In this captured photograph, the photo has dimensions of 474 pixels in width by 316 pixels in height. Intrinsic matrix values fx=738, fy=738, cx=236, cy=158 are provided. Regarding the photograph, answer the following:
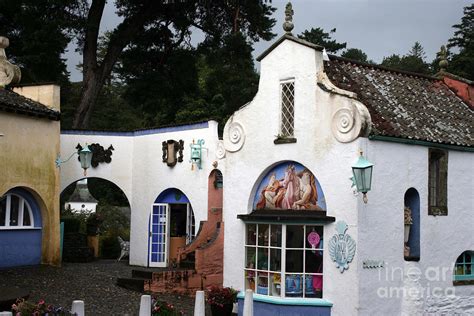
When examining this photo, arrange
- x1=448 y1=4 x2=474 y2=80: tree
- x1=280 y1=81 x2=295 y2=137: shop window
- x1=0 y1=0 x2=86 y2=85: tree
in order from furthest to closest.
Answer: x1=448 y1=4 x2=474 y2=80: tree → x1=0 y1=0 x2=86 y2=85: tree → x1=280 y1=81 x2=295 y2=137: shop window

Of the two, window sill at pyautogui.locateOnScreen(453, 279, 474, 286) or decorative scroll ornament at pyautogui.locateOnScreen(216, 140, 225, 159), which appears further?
decorative scroll ornament at pyautogui.locateOnScreen(216, 140, 225, 159)

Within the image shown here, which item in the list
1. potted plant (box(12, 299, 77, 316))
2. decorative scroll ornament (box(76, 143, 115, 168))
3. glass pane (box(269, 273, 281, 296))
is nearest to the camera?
potted plant (box(12, 299, 77, 316))

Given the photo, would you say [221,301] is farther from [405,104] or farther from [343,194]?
[405,104]

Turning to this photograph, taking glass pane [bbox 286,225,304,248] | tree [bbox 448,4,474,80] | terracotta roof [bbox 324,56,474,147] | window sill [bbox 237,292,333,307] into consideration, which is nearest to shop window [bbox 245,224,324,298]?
glass pane [bbox 286,225,304,248]

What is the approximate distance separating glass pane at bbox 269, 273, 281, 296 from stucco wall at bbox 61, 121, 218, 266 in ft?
20.5

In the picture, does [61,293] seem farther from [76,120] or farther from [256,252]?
[76,120]

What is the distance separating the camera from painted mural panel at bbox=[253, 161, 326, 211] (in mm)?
16484

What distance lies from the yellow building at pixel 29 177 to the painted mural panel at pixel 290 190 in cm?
724

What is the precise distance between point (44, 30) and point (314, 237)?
679 inches

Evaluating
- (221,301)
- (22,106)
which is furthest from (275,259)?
(22,106)

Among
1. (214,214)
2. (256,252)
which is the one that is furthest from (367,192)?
(214,214)

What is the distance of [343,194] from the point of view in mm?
15688

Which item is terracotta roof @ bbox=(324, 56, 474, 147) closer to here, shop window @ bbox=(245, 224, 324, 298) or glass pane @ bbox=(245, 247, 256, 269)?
shop window @ bbox=(245, 224, 324, 298)

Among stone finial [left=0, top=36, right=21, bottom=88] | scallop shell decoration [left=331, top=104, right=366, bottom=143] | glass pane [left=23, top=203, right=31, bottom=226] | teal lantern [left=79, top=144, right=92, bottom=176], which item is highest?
stone finial [left=0, top=36, right=21, bottom=88]
